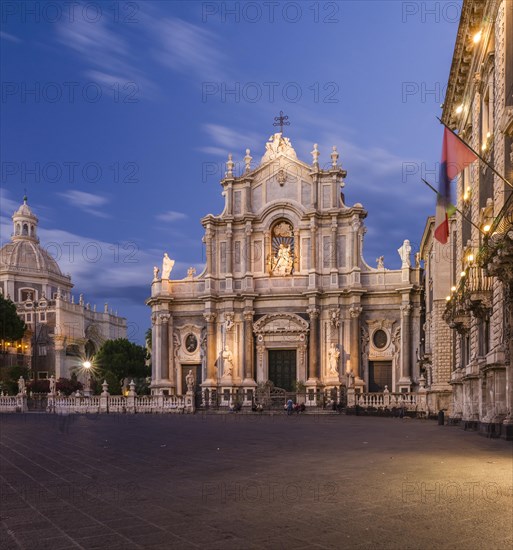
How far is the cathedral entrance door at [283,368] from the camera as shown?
50938 mm

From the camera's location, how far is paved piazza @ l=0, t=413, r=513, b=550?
7062 mm

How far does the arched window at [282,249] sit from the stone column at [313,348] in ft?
12.4

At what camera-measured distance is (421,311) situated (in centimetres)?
4897

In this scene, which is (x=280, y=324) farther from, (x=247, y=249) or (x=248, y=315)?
(x=247, y=249)

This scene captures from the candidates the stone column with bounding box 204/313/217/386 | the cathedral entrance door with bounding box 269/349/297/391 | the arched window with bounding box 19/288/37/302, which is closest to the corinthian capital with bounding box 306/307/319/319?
the cathedral entrance door with bounding box 269/349/297/391

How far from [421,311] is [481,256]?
3399 cm

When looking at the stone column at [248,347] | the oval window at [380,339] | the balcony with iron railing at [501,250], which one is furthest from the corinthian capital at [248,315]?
the balcony with iron railing at [501,250]

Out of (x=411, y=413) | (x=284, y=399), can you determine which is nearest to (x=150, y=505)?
(x=411, y=413)

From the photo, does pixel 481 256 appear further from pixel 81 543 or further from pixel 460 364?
pixel 460 364

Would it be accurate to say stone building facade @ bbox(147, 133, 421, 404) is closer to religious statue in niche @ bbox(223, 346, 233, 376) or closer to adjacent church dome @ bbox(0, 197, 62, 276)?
religious statue in niche @ bbox(223, 346, 233, 376)

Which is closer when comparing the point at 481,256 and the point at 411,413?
the point at 481,256

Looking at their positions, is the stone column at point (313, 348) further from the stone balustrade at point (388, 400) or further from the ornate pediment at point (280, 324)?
the stone balustrade at point (388, 400)

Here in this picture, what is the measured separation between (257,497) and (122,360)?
72.5 m

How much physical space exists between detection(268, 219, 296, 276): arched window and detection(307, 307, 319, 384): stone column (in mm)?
3788
